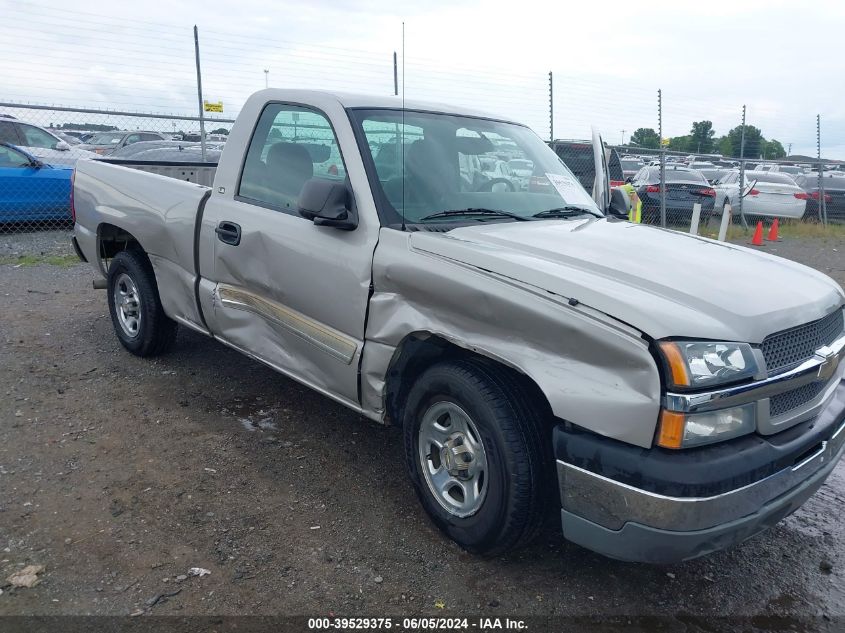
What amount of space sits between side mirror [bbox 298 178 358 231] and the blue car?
891cm

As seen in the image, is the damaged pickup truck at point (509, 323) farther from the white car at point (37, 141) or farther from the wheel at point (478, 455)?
the white car at point (37, 141)

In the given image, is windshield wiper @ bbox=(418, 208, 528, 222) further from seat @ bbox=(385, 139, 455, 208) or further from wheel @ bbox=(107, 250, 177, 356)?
wheel @ bbox=(107, 250, 177, 356)

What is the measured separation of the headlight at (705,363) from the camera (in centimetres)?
245

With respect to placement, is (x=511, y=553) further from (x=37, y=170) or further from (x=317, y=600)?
(x=37, y=170)

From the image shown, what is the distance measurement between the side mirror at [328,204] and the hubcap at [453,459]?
0.97 metres

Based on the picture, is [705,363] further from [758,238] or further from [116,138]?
[116,138]

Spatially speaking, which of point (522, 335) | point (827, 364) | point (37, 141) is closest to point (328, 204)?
point (522, 335)

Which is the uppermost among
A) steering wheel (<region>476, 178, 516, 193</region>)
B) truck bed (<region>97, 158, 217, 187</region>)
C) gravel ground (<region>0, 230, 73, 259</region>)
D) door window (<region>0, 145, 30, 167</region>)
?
door window (<region>0, 145, 30, 167</region>)

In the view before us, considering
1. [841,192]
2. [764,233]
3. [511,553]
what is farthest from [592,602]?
[841,192]

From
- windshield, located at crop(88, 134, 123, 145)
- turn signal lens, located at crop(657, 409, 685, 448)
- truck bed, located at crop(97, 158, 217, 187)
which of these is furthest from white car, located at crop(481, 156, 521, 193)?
windshield, located at crop(88, 134, 123, 145)

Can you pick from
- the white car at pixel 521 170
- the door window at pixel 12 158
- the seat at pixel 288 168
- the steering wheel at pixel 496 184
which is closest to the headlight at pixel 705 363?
the steering wheel at pixel 496 184

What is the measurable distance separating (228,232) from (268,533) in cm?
175

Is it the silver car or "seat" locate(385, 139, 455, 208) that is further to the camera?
the silver car

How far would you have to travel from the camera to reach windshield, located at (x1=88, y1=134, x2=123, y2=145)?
2084 centimetres
